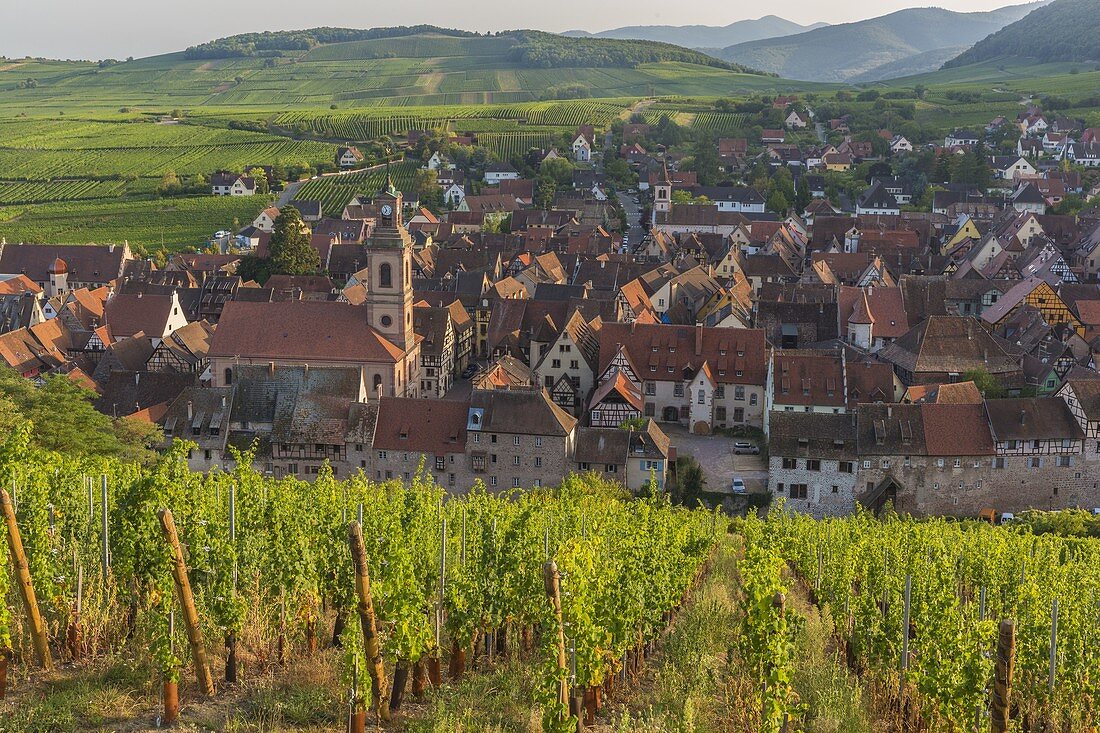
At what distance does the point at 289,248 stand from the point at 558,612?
81044 millimetres

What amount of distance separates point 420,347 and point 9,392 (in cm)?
2373

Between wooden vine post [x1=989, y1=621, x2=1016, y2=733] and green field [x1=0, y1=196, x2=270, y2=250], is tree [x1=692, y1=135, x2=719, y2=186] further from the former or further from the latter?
wooden vine post [x1=989, y1=621, x2=1016, y2=733]

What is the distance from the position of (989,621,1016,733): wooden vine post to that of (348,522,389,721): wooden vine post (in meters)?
8.20

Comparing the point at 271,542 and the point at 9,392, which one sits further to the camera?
the point at 9,392

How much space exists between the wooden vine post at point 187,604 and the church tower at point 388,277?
42.1 meters

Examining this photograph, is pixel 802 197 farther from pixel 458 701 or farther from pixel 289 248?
pixel 458 701

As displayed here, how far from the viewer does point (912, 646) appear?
20.7 metres

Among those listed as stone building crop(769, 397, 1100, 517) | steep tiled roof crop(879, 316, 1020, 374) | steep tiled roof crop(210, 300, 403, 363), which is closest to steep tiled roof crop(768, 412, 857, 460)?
stone building crop(769, 397, 1100, 517)

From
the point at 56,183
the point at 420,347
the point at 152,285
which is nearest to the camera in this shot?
the point at 420,347

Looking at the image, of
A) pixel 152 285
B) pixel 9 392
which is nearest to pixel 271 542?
pixel 9 392

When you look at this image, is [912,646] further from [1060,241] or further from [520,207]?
[520,207]

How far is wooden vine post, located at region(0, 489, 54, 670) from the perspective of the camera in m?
16.2

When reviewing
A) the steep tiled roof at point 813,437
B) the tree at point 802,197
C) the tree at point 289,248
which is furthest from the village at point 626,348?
the tree at point 802,197

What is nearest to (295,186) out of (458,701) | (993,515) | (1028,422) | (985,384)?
(985,384)
